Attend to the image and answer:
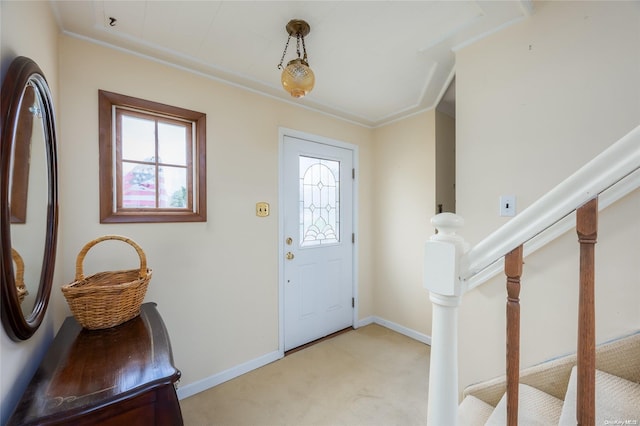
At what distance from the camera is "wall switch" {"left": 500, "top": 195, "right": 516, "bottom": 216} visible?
56.7 inches

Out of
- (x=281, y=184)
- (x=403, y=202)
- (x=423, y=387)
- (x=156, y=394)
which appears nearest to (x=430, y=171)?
(x=403, y=202)

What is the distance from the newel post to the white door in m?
1.81

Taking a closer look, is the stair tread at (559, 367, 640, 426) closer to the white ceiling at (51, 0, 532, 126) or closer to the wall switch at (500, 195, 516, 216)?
the wall switch at (500, 195, 516, 216)

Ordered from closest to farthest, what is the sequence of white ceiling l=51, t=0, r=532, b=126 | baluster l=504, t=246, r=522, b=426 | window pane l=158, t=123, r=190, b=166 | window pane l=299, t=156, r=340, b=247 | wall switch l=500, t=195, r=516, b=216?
1. baluster l=504, t=246, r=522, b=426
2. white ceiling l=51, t=0, r=532, b=126
3. wall switch l=500, t=195, r=516, b=216
4. window pane l=158, t=123, r=190, b=166
5. window pane l=299, t=156, r=340, b=247

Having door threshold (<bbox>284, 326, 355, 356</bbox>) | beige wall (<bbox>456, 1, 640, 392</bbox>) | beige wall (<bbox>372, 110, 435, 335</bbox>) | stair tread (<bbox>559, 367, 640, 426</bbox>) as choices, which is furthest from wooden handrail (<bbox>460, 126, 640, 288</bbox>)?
door threshold (<bbox>284, 326, 355, 356</bbox>)

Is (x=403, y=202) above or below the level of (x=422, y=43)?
below

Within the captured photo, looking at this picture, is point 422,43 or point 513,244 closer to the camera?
point 513,244

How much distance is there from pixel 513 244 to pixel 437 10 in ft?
4.32

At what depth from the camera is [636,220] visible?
112 cm

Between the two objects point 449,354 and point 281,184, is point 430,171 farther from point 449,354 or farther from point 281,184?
point 449,354

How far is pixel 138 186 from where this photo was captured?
5.65 feet

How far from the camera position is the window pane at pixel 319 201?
2.58 metres

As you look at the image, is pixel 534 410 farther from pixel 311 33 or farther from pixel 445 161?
pixel 445 161

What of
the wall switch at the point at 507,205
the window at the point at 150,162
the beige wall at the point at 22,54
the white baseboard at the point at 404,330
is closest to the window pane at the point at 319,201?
the window at the point at 150,162
